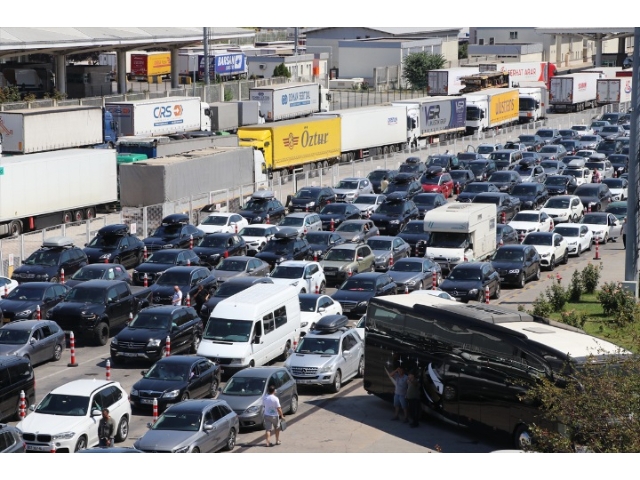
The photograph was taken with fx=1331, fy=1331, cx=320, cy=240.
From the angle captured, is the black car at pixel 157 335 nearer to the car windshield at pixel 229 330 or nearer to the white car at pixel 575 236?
the car windshield at pixel 229 330

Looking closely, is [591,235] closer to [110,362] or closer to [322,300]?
[322,300]

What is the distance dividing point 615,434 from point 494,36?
121408 millimetres

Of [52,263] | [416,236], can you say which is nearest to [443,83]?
[416,236]

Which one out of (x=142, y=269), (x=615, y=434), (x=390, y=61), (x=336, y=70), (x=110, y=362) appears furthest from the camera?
(x=336, y=70)

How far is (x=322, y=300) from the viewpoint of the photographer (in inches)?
1339

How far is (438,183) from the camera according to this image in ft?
191

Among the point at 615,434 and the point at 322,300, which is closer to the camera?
the point at 615,434

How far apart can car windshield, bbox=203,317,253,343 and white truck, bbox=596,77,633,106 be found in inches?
3007

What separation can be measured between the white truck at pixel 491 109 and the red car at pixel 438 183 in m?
26.0

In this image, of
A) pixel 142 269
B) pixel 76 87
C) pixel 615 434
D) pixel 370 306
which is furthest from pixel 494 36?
pixel 615 434

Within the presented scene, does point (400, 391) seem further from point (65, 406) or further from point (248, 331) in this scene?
point (65, 406)

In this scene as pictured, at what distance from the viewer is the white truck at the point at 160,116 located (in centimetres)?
6750

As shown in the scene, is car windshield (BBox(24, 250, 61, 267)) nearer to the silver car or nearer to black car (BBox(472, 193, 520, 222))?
the silver car

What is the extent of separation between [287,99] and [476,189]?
27006mm
